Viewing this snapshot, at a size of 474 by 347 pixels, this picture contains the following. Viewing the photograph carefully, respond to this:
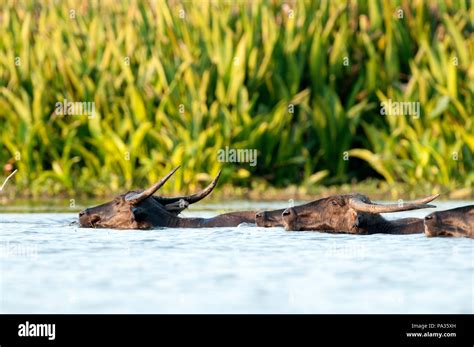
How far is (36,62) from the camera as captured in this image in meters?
19.6

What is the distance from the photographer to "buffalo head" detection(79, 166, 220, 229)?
11.3m

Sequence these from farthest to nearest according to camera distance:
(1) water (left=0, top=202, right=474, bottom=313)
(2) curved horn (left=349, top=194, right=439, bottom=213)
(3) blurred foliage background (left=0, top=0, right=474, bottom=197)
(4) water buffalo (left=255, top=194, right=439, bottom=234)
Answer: (3) blurred foliage background (left=0, top=0, right=474, bottom=197), (4) water buffalo (left=255, top=194, right=439, bottom=234), (2) curved horn (left=349, top=194, right=439, bottom=213), (1) water (left=0, top=202, right=474, bottom=313)

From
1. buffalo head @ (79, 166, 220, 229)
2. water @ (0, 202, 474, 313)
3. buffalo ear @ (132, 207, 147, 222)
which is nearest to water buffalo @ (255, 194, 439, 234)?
water @ (0, 202, 474, 313)

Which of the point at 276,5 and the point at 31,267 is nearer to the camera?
the point at 31,267

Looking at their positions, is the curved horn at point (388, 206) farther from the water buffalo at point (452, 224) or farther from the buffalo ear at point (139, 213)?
the buffalo ear at point (139, 213)

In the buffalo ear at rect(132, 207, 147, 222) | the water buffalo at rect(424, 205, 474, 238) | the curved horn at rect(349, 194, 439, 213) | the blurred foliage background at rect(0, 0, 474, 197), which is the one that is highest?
the blurred foliage background at rect(0, 0, 474, 197)

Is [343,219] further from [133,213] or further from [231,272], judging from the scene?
[231,272]

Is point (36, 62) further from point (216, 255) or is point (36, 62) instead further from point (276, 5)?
point (216, 255)

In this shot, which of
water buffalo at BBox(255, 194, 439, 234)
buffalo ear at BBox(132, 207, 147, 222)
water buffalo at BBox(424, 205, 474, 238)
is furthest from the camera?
buffalo ear at BBox(132, 207, 147, 222)

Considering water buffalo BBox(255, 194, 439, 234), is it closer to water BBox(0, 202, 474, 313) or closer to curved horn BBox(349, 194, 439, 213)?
curved horn BBox(349, 194, 439, 213)

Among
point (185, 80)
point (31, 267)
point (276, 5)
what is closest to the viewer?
point (31, 267)

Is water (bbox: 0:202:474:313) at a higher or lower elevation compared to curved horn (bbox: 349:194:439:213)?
lower

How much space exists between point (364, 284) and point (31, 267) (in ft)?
8.08
